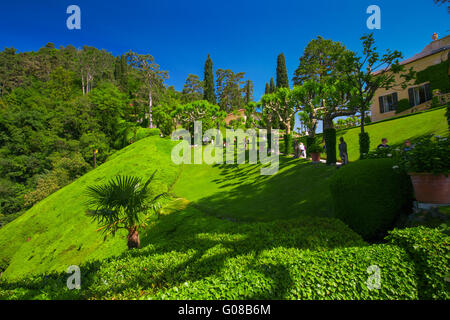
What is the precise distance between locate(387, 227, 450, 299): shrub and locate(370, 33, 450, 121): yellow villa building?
79.8 ft

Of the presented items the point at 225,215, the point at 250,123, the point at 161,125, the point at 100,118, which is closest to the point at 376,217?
the point at 225,215

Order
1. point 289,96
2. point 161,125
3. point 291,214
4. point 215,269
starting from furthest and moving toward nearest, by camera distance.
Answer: point 161,125, point 289,96, point 291,214, point 215,269

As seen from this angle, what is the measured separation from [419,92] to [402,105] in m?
1.85

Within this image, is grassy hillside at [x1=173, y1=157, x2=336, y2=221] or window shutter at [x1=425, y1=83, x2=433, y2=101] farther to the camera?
window shutter at [x1=425, y1=83, x2=433, y2=101]

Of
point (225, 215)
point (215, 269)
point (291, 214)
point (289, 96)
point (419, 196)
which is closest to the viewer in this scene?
point (215, 269)

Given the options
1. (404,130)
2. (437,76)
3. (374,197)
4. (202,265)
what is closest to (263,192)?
(374,197)

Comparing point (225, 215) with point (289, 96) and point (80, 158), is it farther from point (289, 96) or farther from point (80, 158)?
point (80, 158)

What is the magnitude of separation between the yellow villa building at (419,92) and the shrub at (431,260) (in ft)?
79.8

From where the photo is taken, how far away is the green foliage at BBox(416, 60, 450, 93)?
19.6 meters

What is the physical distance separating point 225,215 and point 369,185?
7367 millimetres

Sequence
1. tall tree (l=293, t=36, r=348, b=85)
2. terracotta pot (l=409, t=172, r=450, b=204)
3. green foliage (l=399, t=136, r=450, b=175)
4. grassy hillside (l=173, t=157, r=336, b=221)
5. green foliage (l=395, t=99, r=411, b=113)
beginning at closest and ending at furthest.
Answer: green foliage (l=399, t=136, r=450, b=175) → terracotta pot (l=409, t=172, r=450, b=204) → grassy hillside (l=173, t=157, r=336, b=221) → green foliage (l=395, t=99, r=411, b=113) → tall tree (l=293, t=36, r=348, b=85)

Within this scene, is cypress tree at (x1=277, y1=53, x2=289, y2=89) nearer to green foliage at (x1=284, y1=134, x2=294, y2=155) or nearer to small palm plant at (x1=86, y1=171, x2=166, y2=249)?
green foliage at (x1=284, y1=134, x2=294, y2=155)

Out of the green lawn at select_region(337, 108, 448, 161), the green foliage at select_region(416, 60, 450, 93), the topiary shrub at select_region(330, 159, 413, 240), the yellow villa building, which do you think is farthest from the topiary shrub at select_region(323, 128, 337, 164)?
the green foliage at select_region(416, 60, 450, 93)

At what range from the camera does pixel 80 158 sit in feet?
122
